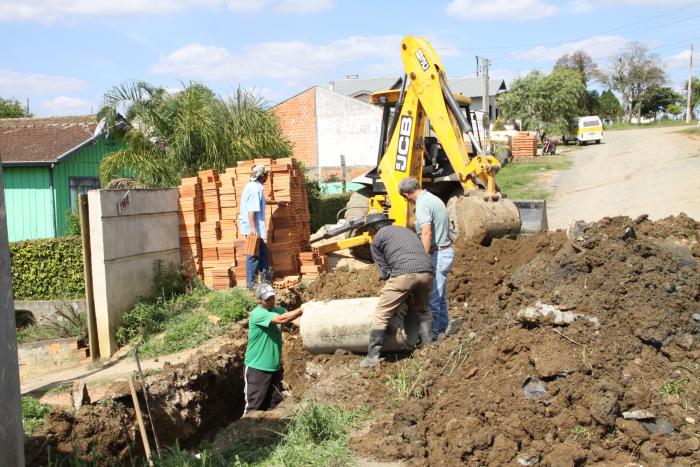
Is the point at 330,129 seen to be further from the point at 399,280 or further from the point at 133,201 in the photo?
the point at 399,280

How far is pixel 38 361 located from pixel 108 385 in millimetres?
2521

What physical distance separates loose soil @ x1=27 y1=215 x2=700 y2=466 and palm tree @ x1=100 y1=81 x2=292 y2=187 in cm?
672

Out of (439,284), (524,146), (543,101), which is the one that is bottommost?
(439,284)

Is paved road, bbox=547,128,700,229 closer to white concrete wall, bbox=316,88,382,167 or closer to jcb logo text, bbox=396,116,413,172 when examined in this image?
jcb logo text, bbox=396,116,413,172

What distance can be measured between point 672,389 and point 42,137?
1835 cm

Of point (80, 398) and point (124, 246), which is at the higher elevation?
point (124, 246)

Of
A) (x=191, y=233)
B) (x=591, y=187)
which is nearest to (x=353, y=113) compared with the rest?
(x=591, y=187)

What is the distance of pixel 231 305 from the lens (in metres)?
9.99

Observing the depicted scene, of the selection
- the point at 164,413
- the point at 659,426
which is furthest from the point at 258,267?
the point at 659,426

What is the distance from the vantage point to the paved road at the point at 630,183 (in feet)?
63.1

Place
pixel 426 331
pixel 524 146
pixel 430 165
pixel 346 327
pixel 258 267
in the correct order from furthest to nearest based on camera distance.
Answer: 1. pixel 524 146
2. pixel 430 165
3. pixel 258 267
4. pixel 346 327
5. pixel 426 331

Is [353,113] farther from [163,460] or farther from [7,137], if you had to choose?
[163,460]

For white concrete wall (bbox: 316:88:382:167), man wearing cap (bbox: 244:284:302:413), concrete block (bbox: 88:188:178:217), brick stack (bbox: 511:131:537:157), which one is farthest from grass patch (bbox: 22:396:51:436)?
brick stack (bbox: 511:131:537:157)

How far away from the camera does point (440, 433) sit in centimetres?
560
